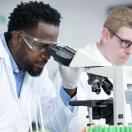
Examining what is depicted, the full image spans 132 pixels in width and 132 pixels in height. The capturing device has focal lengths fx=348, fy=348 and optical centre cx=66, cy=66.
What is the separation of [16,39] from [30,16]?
0.11 m

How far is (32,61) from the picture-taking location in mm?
1396

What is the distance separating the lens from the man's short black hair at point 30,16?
1.44 metres

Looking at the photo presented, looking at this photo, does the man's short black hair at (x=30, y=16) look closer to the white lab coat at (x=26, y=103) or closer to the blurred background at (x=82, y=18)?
the white lab coat at (x=26, y=103)

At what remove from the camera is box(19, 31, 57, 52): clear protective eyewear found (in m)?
1.36

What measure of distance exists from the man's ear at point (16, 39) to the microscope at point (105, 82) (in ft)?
1.00

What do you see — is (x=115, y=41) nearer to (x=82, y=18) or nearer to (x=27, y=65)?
(x=27, y=65)

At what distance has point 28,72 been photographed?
4.70ft

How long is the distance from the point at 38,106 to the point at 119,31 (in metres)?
0.52

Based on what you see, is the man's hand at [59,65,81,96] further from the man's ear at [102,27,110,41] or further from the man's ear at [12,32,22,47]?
the man's ear at [102,27,110,41]

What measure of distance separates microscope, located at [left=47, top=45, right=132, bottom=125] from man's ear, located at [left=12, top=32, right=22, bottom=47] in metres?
0.31

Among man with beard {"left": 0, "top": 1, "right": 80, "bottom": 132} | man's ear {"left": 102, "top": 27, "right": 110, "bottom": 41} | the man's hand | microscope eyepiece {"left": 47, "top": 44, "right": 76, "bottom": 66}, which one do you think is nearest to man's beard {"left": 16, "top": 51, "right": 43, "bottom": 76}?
man with beard {"left": 0, "top": 1, "right": 80, "bottom": 132}

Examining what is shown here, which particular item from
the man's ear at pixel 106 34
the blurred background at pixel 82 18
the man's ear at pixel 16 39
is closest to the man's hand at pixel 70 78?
the man's ear at pixel 16 39

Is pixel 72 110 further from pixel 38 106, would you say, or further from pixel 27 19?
pixel 27 19

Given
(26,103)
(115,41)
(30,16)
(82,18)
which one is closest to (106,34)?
(115,41)
